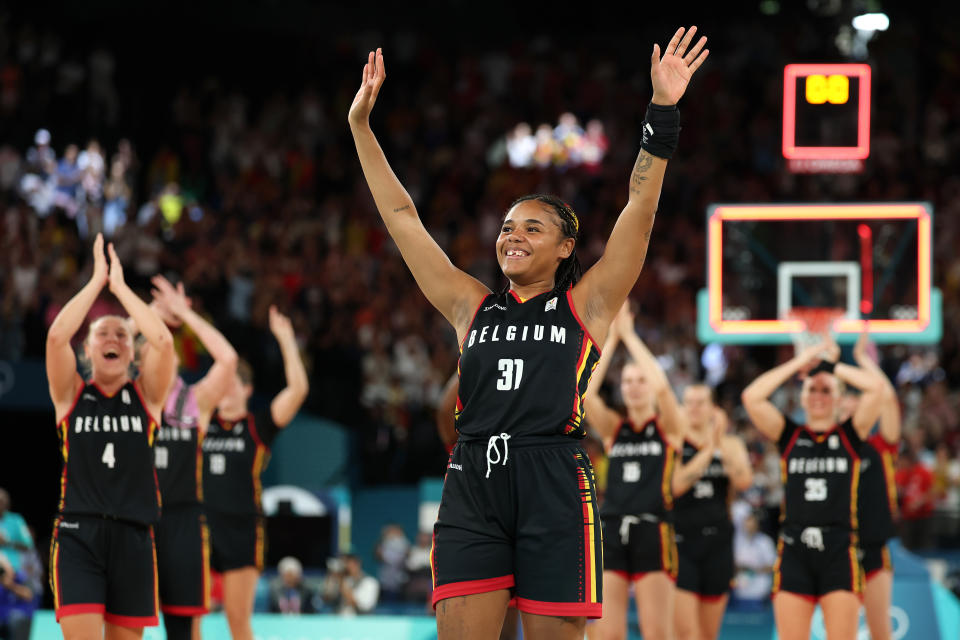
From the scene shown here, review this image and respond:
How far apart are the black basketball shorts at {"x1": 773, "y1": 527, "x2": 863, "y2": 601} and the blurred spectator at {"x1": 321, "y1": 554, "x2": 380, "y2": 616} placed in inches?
209

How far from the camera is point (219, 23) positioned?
23.6 m

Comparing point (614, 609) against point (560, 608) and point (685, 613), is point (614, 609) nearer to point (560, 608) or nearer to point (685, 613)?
point (685, 613)

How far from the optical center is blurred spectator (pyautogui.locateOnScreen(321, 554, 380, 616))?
12.5m

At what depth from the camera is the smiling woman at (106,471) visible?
6.72 metres

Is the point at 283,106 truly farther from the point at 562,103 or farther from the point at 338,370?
the point at 338,370

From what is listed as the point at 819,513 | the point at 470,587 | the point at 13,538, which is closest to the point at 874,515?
the point at 819,513

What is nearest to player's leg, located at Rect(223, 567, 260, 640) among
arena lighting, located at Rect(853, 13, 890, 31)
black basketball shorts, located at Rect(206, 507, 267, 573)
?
black basketball shorts, located at Rect(206, 507, 267, 573)

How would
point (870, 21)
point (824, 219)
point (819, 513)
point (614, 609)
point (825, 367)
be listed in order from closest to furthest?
point (819, 513), point (825, 367), point (614, 609), point (870, 21), point (824, 219)

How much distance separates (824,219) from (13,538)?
7994 mm

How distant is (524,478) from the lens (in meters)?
4.37

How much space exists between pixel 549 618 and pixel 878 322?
852cm

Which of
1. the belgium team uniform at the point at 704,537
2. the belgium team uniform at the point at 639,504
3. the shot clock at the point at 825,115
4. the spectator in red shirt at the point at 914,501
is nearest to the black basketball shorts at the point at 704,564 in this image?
the belgium team uniform at the point at 704,537

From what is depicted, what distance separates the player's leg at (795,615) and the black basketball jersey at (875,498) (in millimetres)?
1153

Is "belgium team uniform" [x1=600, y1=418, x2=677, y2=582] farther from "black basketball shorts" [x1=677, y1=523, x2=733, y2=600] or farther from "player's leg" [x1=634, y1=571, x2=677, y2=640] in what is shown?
"black basketball shorts" [x1=677, y1=523, x2=733, y2=600]
